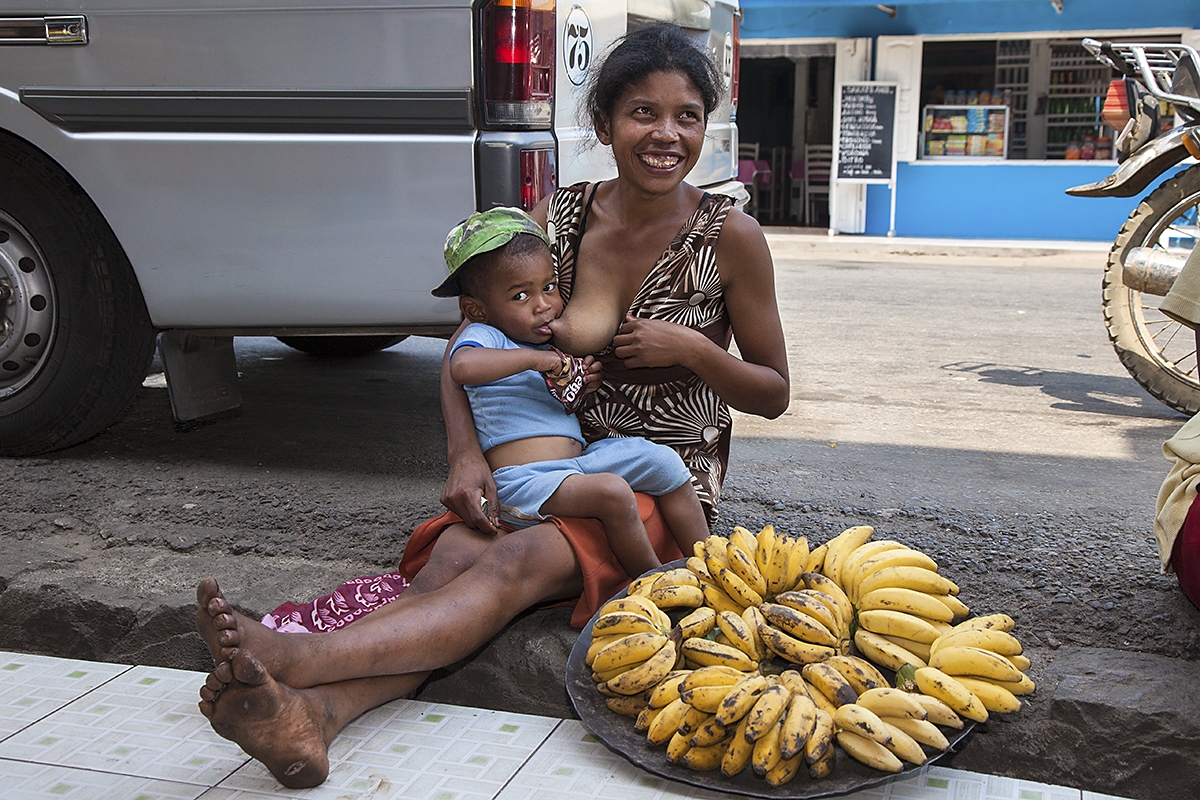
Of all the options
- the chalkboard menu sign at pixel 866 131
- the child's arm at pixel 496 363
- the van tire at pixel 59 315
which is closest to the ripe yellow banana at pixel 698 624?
the child's arm at pixel 496 363

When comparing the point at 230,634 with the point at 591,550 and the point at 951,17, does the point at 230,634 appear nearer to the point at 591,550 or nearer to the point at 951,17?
the point at 591,550

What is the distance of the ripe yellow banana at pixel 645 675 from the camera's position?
7.14ft

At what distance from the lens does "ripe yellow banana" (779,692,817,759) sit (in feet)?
6.42

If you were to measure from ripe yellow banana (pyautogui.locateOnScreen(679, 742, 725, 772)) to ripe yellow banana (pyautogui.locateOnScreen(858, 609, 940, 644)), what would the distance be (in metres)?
0.41

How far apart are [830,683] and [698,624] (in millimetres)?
311

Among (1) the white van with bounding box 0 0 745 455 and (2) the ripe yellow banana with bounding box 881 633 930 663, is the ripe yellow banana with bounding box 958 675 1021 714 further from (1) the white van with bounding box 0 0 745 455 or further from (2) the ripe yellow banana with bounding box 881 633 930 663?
(1) the white van with bounding box 0 0 745 455

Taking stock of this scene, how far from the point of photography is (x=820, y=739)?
199cm

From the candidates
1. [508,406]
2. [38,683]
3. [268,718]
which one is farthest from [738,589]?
[38,683]

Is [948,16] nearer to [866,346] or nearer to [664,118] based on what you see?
[866,346]

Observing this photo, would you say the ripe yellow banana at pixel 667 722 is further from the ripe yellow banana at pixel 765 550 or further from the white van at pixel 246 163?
the white van at pixel 246 163

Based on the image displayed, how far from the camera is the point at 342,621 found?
2.64 metres

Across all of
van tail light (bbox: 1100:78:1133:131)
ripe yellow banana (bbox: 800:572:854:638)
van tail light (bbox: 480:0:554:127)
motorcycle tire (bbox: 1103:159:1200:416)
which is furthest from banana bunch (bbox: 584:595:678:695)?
van tail light (bbox: 1100:78:1133:131)

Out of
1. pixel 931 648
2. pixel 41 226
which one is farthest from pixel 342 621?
pixel 41 226

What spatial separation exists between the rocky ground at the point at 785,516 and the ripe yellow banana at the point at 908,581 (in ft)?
0.95
